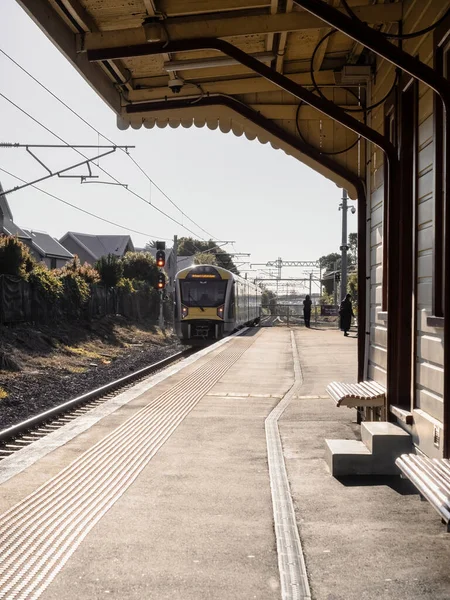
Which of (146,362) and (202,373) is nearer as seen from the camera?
(202,373)

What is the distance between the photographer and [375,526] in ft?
16.8

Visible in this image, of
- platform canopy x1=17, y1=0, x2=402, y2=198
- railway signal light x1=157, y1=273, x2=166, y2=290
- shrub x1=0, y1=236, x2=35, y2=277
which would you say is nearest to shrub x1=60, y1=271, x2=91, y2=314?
railway signal light x1=157, y1=273, x2=166, y2=290

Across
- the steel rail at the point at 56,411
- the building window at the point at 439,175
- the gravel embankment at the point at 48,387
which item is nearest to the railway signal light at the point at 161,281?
the gravel embankment at the point at 48,387

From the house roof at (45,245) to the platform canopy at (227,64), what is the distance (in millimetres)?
48705

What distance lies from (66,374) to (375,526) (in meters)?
14.4

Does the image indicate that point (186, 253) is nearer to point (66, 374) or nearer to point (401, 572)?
point (66, 374)

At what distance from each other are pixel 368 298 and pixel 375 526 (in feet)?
13.4

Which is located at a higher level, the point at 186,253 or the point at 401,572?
the point at 186,253

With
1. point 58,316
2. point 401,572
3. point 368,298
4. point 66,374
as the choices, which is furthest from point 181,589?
point 58,316

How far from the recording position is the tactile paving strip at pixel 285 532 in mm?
4051

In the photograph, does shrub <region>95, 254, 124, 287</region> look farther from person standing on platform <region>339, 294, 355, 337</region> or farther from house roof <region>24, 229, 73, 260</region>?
house roof <region>24, 229, 73, 260</region>

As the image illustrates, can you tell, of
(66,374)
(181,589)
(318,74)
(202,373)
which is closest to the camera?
(181,589)

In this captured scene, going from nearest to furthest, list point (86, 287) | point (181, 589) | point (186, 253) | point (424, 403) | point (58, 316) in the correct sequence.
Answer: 1. point (181, 589)
2. point (424, 403)
3. point (58, 316)
4. point (86, 287)
5. point (186, 253)

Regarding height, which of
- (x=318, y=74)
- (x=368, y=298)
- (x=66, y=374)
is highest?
(x=318, y=74)
